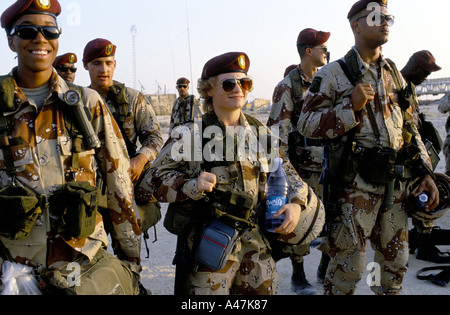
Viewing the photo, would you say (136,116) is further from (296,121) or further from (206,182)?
(206,182)

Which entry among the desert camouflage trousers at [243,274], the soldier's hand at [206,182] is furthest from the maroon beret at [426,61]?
the soldier's hand at [206,182]

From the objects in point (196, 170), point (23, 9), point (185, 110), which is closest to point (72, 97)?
point (23, 9)

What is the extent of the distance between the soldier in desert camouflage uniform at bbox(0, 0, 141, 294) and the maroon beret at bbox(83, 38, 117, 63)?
2.11 m

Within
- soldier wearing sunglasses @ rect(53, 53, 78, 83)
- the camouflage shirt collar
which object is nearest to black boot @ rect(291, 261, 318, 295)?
the camouflage shirt collar

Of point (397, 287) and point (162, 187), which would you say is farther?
point (397, 287)

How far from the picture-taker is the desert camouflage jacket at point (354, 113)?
341 centimetres

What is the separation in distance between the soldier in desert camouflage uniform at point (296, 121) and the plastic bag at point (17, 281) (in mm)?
2993

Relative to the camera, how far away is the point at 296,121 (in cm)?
500

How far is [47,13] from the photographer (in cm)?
233

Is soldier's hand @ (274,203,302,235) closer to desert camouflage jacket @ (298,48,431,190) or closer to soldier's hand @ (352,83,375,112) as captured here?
desert camouflage jacket @ (298,48,431,190)

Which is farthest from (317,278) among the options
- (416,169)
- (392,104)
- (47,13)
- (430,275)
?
(47,13)

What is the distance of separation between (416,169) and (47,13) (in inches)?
121
